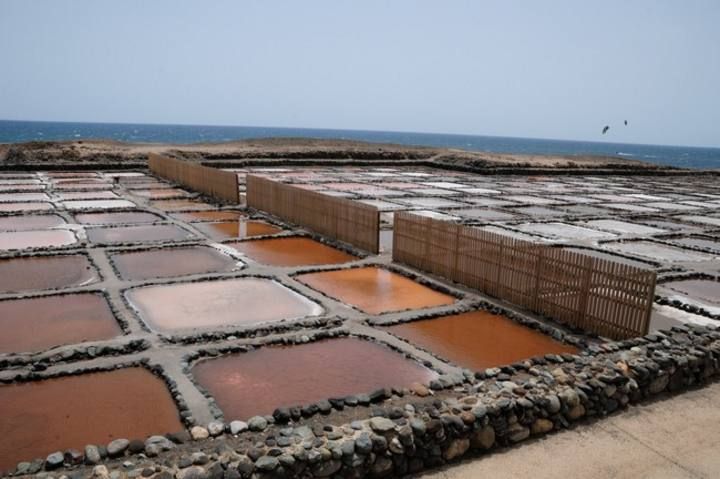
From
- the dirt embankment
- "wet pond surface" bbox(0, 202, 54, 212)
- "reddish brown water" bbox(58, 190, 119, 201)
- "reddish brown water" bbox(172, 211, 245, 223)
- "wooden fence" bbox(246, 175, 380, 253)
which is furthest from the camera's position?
the dirt embankment

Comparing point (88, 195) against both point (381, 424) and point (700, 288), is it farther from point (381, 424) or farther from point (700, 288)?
point (381, 424)

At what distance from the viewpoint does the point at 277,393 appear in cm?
629

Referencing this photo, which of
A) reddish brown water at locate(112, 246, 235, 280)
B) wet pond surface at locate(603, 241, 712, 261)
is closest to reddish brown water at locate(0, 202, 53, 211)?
reddish brown water at locate(112, 246, 235, 280)

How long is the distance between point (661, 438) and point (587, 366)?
3.19 ft

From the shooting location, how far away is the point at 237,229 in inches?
605

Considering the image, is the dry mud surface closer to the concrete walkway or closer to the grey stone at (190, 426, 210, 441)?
the grey stone at (190, 426, 210, 441)

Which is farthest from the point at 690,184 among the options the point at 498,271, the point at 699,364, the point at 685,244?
the point at 699,364

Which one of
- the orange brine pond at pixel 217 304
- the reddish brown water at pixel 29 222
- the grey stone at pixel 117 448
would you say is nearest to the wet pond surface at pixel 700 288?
the orange brine pond at pixel 217 304

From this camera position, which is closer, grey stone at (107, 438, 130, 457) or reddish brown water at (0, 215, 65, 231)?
grey stone at (107, 438, 130, 457)

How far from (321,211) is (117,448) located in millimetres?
10421

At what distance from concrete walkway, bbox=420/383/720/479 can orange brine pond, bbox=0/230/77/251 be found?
37.0ft

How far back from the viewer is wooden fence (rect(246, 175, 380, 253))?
Result: 12.9 metres

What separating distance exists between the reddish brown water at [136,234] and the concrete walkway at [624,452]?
10.8 m

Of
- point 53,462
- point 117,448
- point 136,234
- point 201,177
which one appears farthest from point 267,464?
point 201,177
